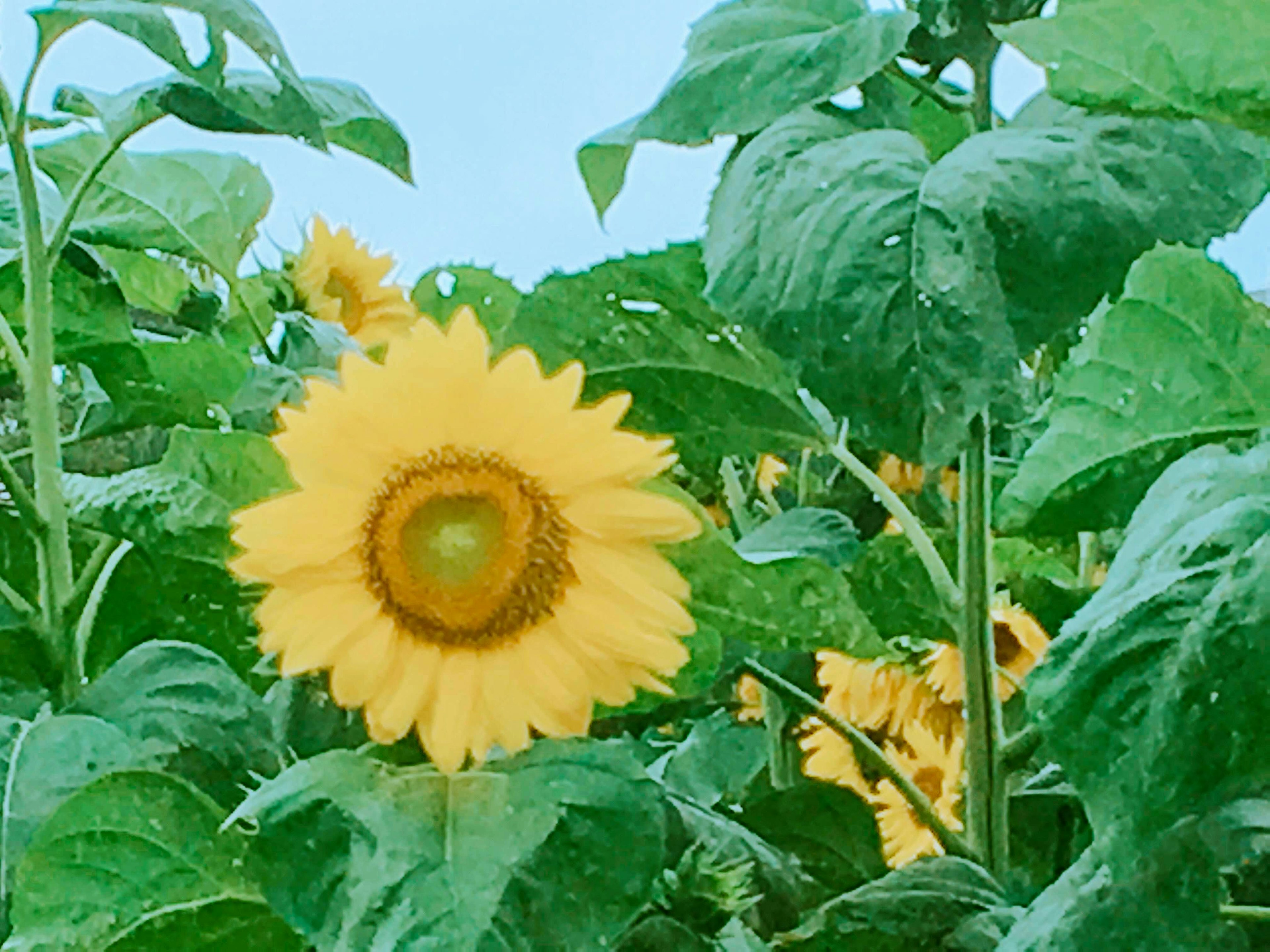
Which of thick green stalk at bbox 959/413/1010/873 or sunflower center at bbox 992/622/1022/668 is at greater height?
thick green stalk at bbox 959/413/1010/873

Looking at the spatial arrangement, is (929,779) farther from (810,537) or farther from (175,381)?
(175,381)

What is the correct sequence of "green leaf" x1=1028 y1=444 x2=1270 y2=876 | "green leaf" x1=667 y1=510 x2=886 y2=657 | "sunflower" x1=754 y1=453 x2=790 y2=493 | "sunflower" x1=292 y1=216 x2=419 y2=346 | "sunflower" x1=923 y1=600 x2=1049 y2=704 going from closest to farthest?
1. "green leaf" x1=1028 y1=444 x2=1270 y2=876
2. "green leaf" x1=667 y1=510 x2=886 y2=657
3. "sunflower" x1=923 y1=600 x2=1049 y2=704
4. "sunflower" x1=292 y1=216 x2=419 y2=346
5. "sunflower" x1=754 y1=453 x2=790 y2=493

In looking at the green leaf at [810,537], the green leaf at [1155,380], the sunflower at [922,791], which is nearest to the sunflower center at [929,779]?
the sunflower at [922,791]

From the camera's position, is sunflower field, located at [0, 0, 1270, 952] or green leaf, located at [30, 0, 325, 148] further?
green leaf, located at [30, 0, 325, 148]

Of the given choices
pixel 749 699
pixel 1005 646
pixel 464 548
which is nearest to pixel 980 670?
pixel 464 548

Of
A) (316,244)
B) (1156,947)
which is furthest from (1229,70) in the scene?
(316,244)

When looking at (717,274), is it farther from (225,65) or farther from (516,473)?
(225,65)

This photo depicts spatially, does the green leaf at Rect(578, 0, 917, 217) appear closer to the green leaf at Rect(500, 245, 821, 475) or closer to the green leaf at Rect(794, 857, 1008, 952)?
the green leaf at Rect(500, 245, 821, 475)

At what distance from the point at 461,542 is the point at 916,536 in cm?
16

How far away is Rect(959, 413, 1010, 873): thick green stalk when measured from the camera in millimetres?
420

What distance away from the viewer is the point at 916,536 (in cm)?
46

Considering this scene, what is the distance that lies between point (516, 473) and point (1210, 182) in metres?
0.16

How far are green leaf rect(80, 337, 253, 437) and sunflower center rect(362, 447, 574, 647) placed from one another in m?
0.24

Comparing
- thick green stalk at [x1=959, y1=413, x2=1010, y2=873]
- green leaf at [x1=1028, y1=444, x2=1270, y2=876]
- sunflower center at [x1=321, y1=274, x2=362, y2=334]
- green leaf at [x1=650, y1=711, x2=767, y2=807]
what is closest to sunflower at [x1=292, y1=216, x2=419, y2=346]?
sunflower center at [x1=321, y1=274, x2=362, y2=334]
